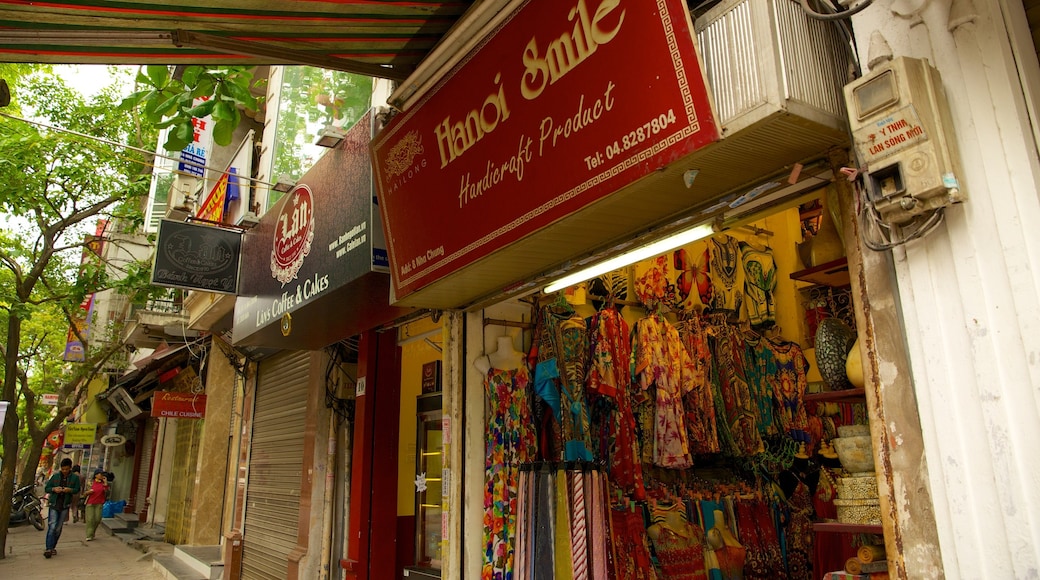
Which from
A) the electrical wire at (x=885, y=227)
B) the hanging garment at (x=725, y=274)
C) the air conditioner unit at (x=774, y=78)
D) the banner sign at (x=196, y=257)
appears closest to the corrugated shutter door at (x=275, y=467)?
the banner sign at (x=196, y=257)

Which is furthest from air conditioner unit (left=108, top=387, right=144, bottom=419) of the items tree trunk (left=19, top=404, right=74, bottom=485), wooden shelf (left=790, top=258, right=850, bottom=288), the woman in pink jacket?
wooden shelf (left=790, top=258, right=850, bottom=288)

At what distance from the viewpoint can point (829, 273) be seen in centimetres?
302

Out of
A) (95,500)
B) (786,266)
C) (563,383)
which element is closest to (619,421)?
(563,383)

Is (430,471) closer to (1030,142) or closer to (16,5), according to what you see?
(16,5)

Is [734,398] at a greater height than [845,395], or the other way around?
[734,398]

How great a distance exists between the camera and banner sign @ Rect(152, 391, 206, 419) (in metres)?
13.4

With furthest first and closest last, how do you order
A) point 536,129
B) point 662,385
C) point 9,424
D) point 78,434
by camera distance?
point 78,434 → point 9,424 → point 662,385 → point 536,129

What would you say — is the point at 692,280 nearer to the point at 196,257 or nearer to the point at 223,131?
the point at 223,131

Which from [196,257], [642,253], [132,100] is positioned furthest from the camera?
[196,257]

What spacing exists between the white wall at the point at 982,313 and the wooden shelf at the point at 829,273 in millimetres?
488

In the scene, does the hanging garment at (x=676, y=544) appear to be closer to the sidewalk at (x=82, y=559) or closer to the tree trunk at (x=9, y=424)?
the sidewalk at (x=82, y=559)

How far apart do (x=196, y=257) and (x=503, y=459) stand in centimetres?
492

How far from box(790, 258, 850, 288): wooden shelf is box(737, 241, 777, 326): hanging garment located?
435cm

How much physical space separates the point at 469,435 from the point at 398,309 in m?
1.30
